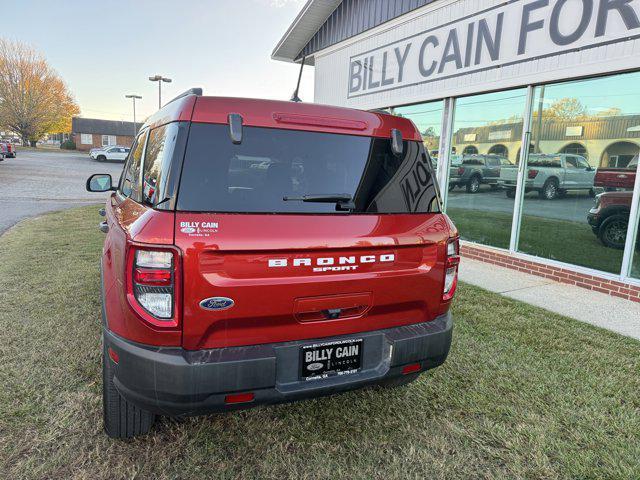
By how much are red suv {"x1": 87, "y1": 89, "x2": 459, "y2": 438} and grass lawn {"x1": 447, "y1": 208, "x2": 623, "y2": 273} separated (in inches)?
169

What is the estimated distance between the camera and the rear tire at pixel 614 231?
5.46 meters

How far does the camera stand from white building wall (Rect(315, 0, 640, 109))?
5.19 m

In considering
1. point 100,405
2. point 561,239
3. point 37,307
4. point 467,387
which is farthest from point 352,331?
point 561,239

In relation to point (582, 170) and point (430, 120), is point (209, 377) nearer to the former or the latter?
point (582, 170)

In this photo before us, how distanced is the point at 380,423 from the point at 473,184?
5.85 m

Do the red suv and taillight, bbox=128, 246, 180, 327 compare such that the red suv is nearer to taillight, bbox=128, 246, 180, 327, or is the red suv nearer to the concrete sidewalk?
taillight, bbox=128, 246, 180, 327

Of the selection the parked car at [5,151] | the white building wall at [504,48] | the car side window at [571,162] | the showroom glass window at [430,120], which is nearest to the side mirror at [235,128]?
the white building wall at [504,48]

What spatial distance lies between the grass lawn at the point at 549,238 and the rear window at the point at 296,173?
437 centimetres

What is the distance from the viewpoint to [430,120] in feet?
27.1

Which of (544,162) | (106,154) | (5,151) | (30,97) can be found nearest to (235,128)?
(544,162)

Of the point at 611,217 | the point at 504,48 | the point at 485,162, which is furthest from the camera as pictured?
the point at 485,162

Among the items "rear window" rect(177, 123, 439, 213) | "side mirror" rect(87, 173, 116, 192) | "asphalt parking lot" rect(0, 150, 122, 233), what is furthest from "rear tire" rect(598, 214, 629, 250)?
"asphalt parking lot" rect(0, 150, 122, 233)

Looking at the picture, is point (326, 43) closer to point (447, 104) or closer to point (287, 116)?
point (447, 104)

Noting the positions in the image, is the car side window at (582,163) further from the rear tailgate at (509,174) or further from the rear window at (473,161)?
the rear window at (473,161)
